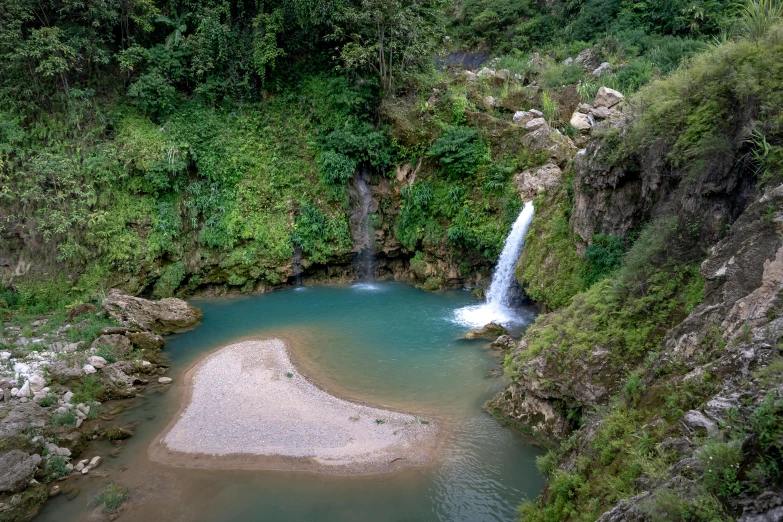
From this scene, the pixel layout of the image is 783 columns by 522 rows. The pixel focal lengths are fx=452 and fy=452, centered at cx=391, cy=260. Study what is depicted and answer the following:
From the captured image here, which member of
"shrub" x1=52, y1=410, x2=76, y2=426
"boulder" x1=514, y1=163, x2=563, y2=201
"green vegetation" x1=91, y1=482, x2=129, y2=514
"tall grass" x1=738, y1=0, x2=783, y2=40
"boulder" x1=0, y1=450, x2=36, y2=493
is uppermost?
"tall grass" x1=738, y1=0, x2=783, y2=40

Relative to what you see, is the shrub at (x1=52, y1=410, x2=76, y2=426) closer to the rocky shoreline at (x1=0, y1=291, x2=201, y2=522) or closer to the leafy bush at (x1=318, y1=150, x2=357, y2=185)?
the rocky shoreline at (x1=0, y1=291, x2=201, y2=522)

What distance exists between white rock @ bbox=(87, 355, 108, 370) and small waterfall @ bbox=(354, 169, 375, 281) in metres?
12.7

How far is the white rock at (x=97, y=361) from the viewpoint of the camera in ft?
48.2

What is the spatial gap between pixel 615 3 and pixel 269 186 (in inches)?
1029

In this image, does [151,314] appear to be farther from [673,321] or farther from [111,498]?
[673,321]

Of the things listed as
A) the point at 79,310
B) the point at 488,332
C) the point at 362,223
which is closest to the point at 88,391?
the point at 79,310

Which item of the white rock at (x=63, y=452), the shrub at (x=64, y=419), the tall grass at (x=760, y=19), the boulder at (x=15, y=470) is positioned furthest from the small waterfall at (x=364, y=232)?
the tall grass at (x=760, y=19)

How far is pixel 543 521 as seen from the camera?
25.4 feet

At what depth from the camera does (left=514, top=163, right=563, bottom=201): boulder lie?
62.8 feet

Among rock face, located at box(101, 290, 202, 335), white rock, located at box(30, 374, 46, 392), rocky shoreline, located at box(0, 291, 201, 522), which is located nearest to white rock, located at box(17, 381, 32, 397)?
rocky shoreline, located at box(0, 291, 201, 522)

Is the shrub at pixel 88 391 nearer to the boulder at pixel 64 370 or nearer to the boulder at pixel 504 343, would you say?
the boulder at pixel 64 370

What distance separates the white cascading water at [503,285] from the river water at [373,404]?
2.30 ft

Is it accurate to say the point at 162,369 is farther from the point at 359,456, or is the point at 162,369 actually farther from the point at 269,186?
the point at 269,186

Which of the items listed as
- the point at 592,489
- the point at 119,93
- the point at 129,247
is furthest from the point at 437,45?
the point at 592,489
